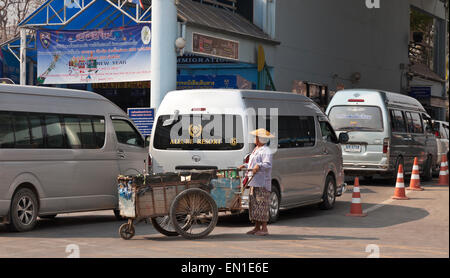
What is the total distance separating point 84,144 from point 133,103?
17605 mm

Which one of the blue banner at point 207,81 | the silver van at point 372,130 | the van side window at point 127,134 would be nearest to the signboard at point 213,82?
the blue banner at point 207,81

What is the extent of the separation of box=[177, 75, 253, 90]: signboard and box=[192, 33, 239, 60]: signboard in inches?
41.2

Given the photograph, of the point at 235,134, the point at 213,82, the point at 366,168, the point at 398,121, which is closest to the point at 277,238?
the point at 235,134

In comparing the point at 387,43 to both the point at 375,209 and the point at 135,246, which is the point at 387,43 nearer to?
the point at 375,209

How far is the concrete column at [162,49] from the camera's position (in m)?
22.7

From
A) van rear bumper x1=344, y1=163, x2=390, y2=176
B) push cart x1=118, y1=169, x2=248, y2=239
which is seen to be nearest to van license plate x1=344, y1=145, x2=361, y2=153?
van rear bumper x1=344, y1=163, x2=390, y2=176

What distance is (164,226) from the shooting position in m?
11.9

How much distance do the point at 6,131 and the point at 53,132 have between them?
103 cm

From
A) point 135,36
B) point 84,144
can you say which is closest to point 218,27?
point 135,36

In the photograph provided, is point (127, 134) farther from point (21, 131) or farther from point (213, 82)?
point (213, 82)

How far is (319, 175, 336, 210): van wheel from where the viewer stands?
15.9m

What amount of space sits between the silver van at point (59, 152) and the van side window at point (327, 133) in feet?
11.3

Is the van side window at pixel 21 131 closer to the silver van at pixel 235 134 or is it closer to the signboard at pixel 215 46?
the silver van at pixel 235 134

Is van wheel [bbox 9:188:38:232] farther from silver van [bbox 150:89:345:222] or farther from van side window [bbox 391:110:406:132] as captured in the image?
van side window [bbox 391:110:406:132]
